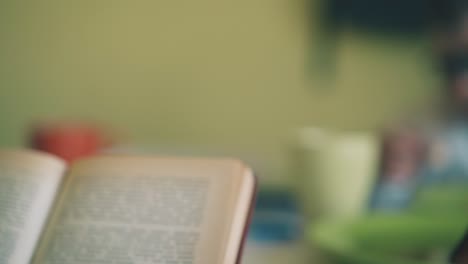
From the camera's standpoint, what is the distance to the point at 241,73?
1.17 metres

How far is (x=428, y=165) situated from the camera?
1.05 meters

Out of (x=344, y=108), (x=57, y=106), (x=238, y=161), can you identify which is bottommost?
(x=57, y=106)

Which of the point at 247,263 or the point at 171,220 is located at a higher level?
the point at 171,220

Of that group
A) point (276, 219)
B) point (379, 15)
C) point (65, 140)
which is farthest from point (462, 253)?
point (379, 15)

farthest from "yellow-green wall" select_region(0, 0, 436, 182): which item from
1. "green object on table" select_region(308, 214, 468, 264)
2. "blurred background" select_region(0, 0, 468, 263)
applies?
"green object on table" select_region(308, 214, 468, 264)

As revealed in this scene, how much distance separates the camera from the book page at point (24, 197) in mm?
447

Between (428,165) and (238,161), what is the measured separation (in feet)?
2.22

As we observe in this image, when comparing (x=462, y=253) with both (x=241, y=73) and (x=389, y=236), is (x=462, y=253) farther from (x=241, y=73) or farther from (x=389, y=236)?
(x=241, y=73)

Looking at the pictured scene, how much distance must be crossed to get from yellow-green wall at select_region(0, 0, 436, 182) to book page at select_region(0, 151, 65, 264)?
25.9 inches

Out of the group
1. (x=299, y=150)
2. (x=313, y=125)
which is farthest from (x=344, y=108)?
(x=299, y=150)

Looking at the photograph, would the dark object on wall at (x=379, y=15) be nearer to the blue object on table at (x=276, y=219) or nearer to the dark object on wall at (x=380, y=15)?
the dark object on wall at (x=380, y=15)

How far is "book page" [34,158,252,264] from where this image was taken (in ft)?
1.36

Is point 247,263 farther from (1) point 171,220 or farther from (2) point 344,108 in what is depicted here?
(2) point 344,108

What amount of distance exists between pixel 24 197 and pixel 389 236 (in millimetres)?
409
